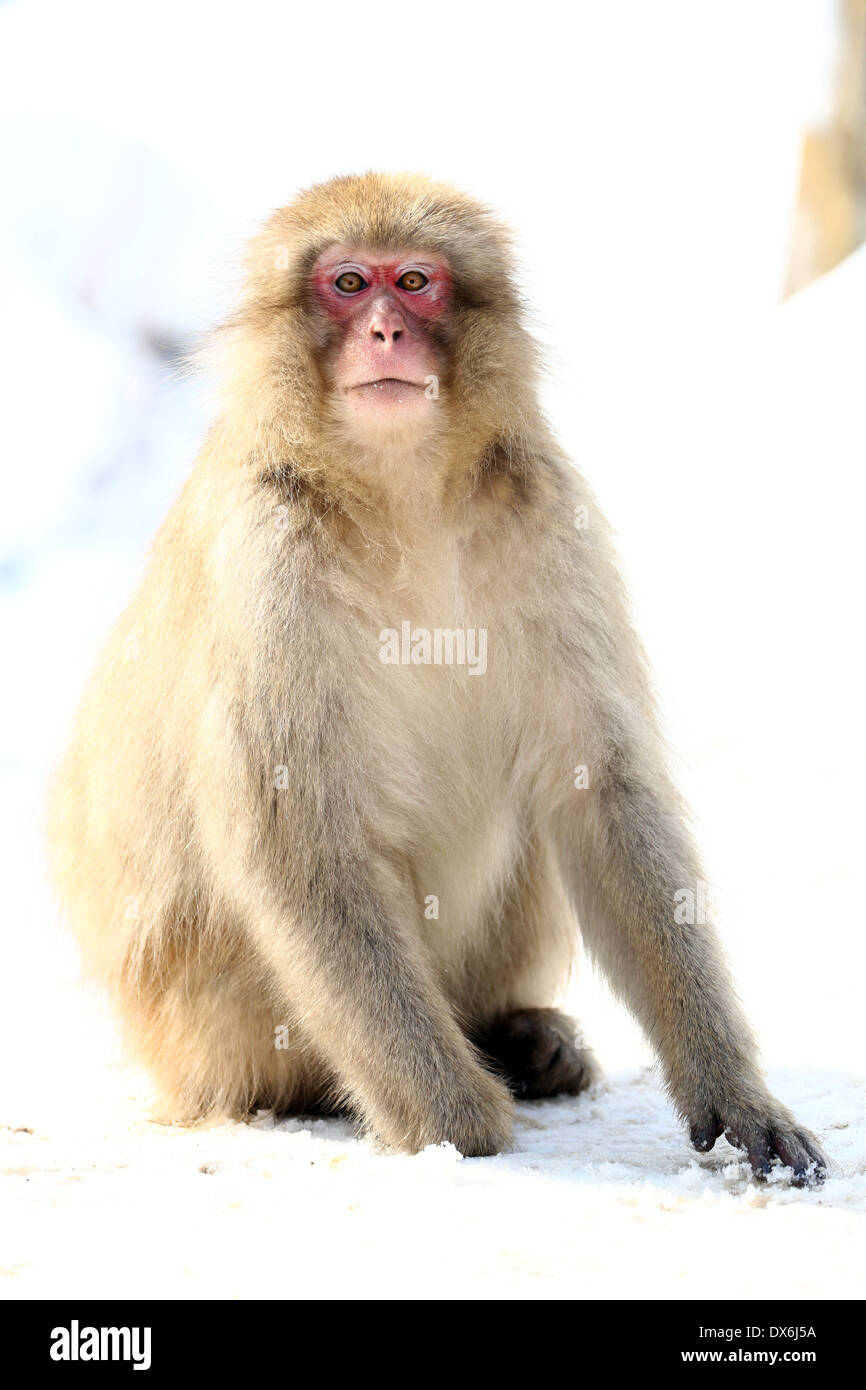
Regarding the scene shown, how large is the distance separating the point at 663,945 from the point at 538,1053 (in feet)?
2.29

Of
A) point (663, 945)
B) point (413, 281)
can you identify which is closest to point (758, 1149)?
point (663, 945)

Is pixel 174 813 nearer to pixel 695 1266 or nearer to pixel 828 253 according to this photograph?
pixel 695 1266

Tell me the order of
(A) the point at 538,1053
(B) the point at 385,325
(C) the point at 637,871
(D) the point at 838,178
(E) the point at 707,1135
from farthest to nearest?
(D) the point at 838,178, (A) the point at 538,1053, (C) the point at 637,871, (B) the point at 385,325, (E) the point at 707,1135

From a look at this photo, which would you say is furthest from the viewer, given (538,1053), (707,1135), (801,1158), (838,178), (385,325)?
(838,178)

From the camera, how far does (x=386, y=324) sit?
3580 mm

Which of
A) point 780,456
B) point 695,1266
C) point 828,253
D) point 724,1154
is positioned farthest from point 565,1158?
point 828,253

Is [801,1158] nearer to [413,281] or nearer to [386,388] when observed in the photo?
[386,388]

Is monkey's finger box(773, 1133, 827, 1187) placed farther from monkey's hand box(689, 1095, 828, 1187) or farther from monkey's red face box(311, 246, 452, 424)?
monkey's red face box(311, 246, 452, 424)

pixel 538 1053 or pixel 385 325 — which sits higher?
pixel 385 325

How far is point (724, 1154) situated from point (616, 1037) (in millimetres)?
1725

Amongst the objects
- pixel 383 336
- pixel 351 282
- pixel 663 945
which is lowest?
pixel 663 945

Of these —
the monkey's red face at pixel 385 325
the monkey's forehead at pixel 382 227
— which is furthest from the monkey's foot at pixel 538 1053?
the monkey's forehead at pixel 382 227

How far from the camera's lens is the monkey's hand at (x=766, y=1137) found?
3275 millimetres

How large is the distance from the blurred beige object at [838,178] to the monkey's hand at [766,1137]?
13.5m
